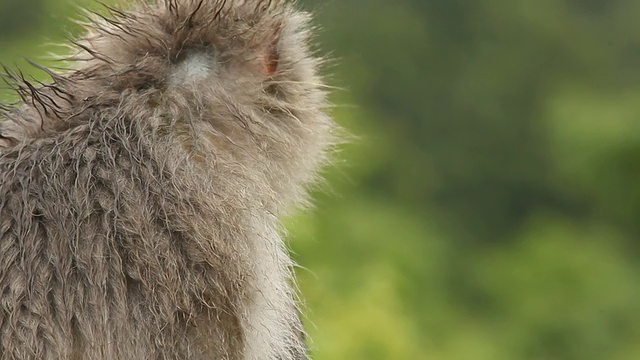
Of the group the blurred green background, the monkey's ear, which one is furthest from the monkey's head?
the blurred green background

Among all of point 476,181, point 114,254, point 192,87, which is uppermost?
point 192,87

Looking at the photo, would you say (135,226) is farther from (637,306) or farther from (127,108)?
(637,306)

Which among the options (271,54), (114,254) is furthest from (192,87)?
(114,254)

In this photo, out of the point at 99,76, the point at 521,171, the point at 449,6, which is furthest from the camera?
the point at 449,6

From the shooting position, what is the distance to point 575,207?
7.64 metres

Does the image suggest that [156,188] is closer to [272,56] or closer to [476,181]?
[272,56]

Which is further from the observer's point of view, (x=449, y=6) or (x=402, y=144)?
(x=449, y=6)

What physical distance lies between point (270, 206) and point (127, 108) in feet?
0.85

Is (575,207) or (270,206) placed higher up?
(270,206)

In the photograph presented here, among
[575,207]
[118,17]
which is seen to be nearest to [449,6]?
[575,207]

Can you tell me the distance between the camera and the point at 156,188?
149 cm

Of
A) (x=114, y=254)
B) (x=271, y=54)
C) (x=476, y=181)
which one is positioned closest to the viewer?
(x=114, y=254)

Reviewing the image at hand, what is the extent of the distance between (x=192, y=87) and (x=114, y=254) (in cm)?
27

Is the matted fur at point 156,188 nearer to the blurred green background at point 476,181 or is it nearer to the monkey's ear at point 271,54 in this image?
the monkey's ear at point 271,54
